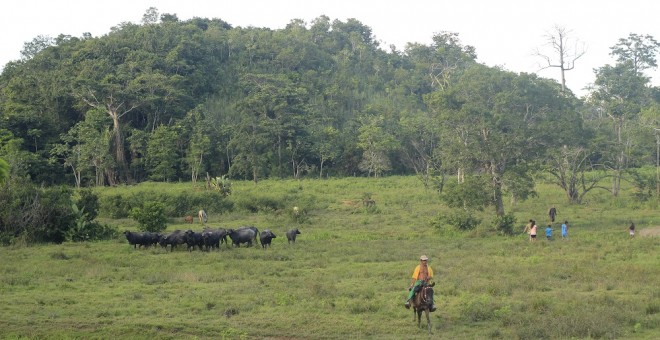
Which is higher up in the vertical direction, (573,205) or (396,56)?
(396,56)

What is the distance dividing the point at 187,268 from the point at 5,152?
35.3m

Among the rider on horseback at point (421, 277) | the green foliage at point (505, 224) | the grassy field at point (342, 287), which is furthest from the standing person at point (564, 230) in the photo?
the rider on horseback at point (421, 277)

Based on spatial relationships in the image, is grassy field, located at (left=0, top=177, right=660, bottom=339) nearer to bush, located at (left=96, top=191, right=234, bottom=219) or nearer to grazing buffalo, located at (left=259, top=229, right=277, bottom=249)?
grazing buffalo, located at (left=259, top=229, right=277, bottom=249)

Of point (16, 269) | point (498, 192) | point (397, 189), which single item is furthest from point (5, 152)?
point (498, 192)

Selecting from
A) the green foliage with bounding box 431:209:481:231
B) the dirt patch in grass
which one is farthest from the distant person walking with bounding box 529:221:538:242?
the dirt patch in grass

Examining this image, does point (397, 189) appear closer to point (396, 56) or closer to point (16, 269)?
point (16, 269)

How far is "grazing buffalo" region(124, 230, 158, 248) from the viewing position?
2569cm

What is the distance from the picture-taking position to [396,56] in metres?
89.2

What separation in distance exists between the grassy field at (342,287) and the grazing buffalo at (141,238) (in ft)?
1.87

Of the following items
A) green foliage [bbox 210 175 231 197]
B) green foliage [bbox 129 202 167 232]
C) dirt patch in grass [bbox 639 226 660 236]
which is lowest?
dirt patch in grass [bbox 639 226 660 236]

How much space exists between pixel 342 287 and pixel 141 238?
11293 mm

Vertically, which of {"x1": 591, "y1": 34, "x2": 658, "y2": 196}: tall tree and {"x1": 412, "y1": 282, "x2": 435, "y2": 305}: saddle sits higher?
{"x1": 591, "y1": 34, "x2": 658, "y2": 196}: tall tree

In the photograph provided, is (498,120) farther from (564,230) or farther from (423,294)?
(423,294)

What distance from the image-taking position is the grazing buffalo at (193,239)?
988 inches
